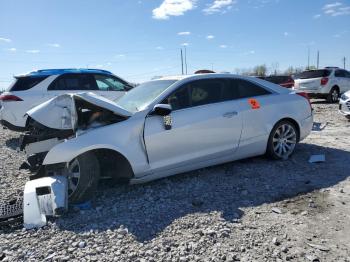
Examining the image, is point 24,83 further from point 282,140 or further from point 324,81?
point 324,81

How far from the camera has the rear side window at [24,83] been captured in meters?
8.88

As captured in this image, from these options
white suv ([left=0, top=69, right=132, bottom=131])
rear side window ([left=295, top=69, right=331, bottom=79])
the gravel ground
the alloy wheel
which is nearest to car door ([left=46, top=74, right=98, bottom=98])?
white suv ([left=0, top=69, right=132, bottom=131])

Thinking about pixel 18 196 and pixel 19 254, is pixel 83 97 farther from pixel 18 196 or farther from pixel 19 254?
pixel 19 254

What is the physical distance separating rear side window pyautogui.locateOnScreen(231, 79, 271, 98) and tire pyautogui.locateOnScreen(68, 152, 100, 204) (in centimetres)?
255

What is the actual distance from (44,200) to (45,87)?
5656 mm

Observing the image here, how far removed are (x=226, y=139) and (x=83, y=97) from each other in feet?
7.19

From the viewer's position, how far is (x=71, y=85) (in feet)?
31.1

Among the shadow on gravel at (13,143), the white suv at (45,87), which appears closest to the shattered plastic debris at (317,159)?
the white suv at (45,87)

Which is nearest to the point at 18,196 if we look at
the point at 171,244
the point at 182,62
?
the point at 171,244

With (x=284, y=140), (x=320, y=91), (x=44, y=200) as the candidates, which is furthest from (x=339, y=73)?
(x=44, y=200)

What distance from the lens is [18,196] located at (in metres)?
4.78

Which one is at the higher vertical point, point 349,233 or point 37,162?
point 37,162

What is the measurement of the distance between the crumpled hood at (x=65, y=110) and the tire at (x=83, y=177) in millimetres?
458

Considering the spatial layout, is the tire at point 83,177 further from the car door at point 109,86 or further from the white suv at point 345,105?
the white suv at point 345,105
